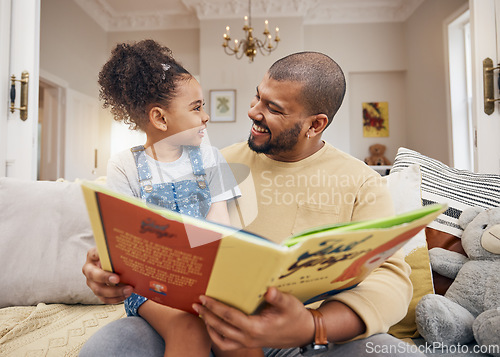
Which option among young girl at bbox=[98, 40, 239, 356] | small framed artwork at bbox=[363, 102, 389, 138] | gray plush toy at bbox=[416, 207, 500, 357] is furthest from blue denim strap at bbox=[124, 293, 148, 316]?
small framed artwork at bbox=[363, 102, 389, 138]

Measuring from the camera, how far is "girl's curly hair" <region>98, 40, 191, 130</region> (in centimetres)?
101

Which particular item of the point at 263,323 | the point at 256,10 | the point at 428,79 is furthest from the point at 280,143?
the point at 256,10

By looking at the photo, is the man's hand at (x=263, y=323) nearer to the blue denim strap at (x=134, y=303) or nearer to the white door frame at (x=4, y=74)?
the blue denim strap at (x=134, y=303)

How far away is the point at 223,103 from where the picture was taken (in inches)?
204

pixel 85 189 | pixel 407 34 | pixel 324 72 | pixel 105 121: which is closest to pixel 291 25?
pixel 407 34

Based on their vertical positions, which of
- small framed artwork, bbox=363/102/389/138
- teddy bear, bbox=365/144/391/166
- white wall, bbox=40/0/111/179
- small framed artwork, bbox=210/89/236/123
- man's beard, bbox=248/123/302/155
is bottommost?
man's beard, bbox=248/123/302/155

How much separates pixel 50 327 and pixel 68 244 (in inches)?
11.0

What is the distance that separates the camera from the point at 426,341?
970 millimetres

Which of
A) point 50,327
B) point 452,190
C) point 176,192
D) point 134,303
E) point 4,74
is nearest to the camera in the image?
point 134,303

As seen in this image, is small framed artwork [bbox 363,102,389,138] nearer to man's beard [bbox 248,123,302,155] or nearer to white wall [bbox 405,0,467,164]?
white wall [bbox 405,0,467,164]

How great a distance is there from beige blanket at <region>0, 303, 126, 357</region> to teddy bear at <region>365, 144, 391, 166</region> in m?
4.38

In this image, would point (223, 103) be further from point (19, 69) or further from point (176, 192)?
point (176, 192)

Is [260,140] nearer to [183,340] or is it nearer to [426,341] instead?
[183,340]

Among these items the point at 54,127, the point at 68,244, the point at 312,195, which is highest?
the point at 54,127
